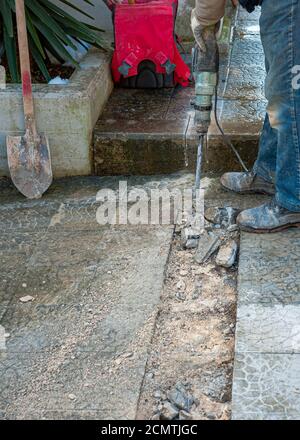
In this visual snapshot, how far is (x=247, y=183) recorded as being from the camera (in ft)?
12.1

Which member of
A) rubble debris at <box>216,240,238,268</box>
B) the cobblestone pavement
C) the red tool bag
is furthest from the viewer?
the red tool bag

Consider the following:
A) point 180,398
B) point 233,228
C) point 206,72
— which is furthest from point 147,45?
point 180,398

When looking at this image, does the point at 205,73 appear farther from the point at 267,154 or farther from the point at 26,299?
the point at 26,299

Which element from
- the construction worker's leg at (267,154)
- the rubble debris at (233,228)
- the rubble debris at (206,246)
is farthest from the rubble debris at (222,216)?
the construction worker's leg at (267,154)

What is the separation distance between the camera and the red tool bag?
14.7 feet

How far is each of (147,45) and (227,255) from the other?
1993 mm

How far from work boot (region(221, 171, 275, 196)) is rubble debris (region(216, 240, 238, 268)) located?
510mm

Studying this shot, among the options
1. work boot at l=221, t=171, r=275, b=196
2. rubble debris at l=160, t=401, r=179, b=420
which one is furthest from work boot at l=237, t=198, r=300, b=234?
rubble debris at l=160, t=401, r=179, b=420

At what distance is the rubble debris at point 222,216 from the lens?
350 centimetres

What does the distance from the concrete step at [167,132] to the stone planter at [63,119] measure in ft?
0.34

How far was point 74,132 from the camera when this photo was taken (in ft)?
13.3

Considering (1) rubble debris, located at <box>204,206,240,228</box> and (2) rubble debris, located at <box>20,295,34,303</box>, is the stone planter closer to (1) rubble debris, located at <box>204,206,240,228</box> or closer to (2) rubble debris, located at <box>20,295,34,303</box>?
(1) rubble debris, located at <box>204,206,240,228</box>

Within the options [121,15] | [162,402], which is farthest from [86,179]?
[162,402]
